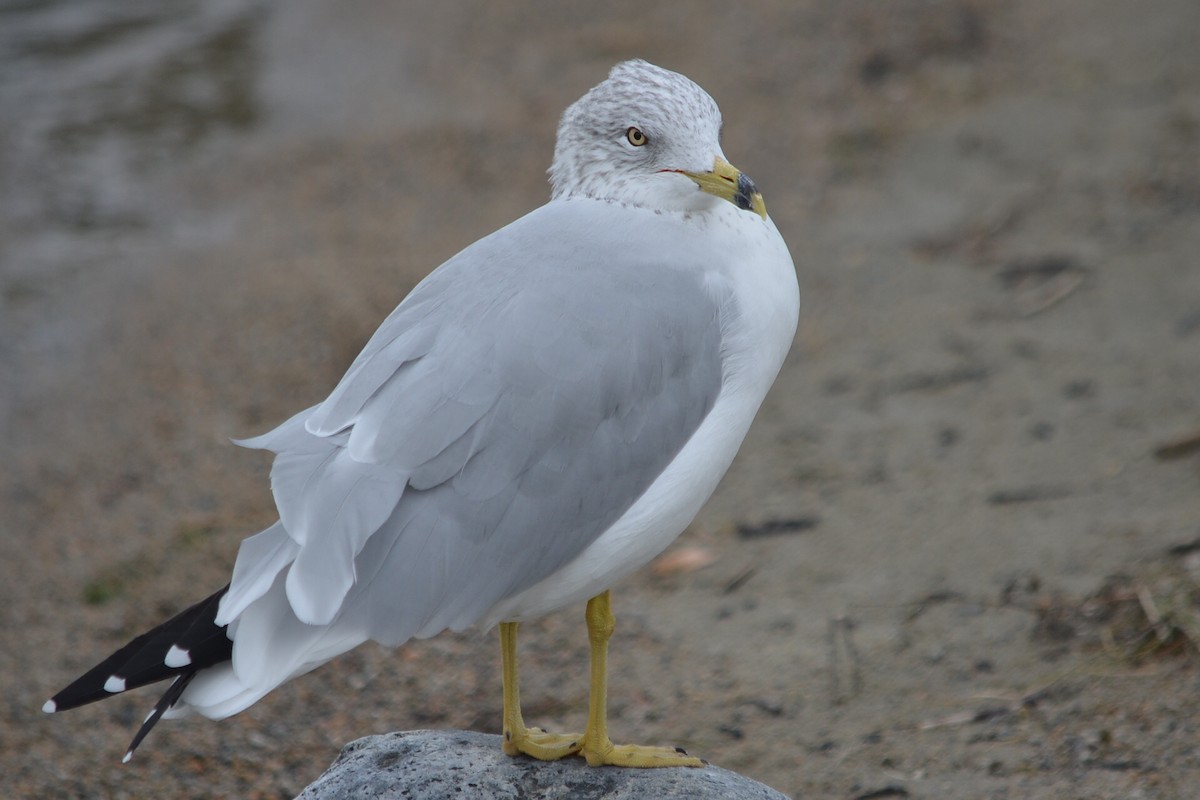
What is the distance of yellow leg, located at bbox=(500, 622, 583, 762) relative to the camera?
317 cm

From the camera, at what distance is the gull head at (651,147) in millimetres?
2986

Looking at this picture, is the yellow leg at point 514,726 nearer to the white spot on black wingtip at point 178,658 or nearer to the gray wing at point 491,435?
the gray wing at point 491,435

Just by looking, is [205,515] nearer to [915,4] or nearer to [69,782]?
[69,782]

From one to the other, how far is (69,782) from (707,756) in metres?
1.93

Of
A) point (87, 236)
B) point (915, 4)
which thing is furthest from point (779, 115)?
point (87, 236)

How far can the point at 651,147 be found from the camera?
304 cm

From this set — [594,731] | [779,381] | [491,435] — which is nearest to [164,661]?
[491,435]

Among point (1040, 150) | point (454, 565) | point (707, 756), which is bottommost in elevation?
point (707, 756)

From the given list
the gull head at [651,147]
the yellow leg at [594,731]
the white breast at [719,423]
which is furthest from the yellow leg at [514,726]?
the gull head at [651,147]

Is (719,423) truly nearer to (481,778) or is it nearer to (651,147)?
(651,147)

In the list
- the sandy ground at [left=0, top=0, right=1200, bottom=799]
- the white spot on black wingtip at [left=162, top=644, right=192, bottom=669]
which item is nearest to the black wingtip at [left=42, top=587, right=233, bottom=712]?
the white spot on black wingtip at [left=162, top=644, right=192, bottom=669]

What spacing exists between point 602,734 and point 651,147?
1.35 m

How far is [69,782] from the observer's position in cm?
413

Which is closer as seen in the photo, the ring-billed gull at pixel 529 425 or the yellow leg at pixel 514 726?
the ring-billed gull at pixel 529 425
